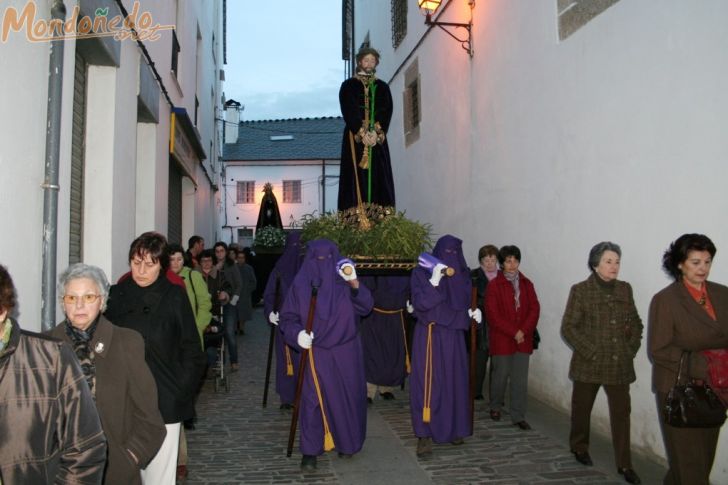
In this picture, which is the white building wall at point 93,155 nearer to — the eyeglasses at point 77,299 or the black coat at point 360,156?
the eyeglasses at point 77,299

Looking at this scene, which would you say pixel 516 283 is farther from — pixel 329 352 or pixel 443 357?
pixel 329 352

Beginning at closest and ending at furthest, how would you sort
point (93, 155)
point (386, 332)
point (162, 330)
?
point (162, 330)
point (93, 155)
point (386, 332)

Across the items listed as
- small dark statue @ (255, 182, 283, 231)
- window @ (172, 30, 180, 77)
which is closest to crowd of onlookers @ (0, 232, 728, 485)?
window @ (172, 30, 180, 77)

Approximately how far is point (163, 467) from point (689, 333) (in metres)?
3.46

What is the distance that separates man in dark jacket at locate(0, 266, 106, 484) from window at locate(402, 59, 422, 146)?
41.2 feet

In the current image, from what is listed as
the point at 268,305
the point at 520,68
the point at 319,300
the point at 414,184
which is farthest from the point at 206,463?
the point at 414,184

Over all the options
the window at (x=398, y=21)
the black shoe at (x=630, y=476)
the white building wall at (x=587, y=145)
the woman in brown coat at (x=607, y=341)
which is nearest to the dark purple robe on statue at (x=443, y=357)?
the woman in brown coat at (x=607, y=341)

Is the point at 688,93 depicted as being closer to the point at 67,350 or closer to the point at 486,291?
the point at 486,291

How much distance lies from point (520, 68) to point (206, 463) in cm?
636

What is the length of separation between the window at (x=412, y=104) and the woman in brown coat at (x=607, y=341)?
9.33m

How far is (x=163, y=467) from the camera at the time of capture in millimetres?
3975

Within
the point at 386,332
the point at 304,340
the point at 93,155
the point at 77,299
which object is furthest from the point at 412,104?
the point at 77,299

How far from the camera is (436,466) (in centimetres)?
566

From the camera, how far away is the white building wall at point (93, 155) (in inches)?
160
